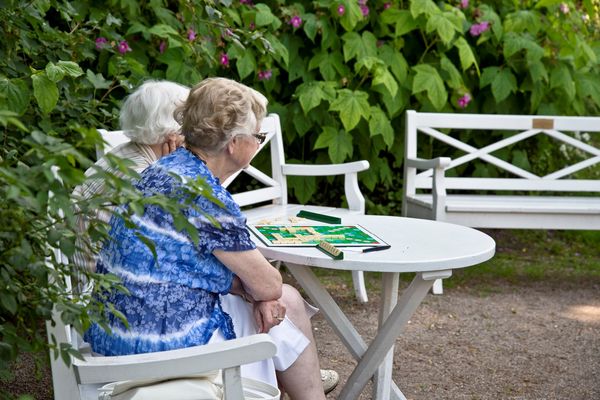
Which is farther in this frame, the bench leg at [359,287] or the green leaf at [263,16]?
the green leaf at [263,16]

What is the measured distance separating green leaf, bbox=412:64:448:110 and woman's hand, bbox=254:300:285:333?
133 inches

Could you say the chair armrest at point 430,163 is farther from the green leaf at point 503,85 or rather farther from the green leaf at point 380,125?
the green leaf at point 503,85

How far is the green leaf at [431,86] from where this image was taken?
6129 mm

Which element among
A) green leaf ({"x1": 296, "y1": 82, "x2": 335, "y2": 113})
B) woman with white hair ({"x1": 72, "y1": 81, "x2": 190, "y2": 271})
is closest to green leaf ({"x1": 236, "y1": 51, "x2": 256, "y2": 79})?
green leaf ({"x1": 296, "y1": 82, "x2": 335, "y2": 113})

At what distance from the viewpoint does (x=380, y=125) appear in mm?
6008

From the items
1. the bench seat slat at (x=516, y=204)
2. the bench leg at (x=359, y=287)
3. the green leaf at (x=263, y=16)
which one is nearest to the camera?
the bench leg at (x=359, y=287)

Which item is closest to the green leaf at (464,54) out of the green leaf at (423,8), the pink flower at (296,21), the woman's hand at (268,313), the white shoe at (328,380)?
the green leaf at (423,8)

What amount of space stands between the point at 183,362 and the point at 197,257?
52cm

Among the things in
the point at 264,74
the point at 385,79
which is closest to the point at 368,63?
the point at 385,79

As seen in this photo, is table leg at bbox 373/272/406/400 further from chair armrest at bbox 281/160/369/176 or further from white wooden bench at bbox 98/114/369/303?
chair armrest at bbox 281/160/369/176

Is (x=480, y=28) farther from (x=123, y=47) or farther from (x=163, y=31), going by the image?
(x=123, y=47)

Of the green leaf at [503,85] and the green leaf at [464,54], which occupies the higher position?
the green leaf at [464,54]

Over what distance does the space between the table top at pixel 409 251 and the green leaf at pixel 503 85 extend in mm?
2807

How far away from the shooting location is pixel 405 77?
6.25 m
